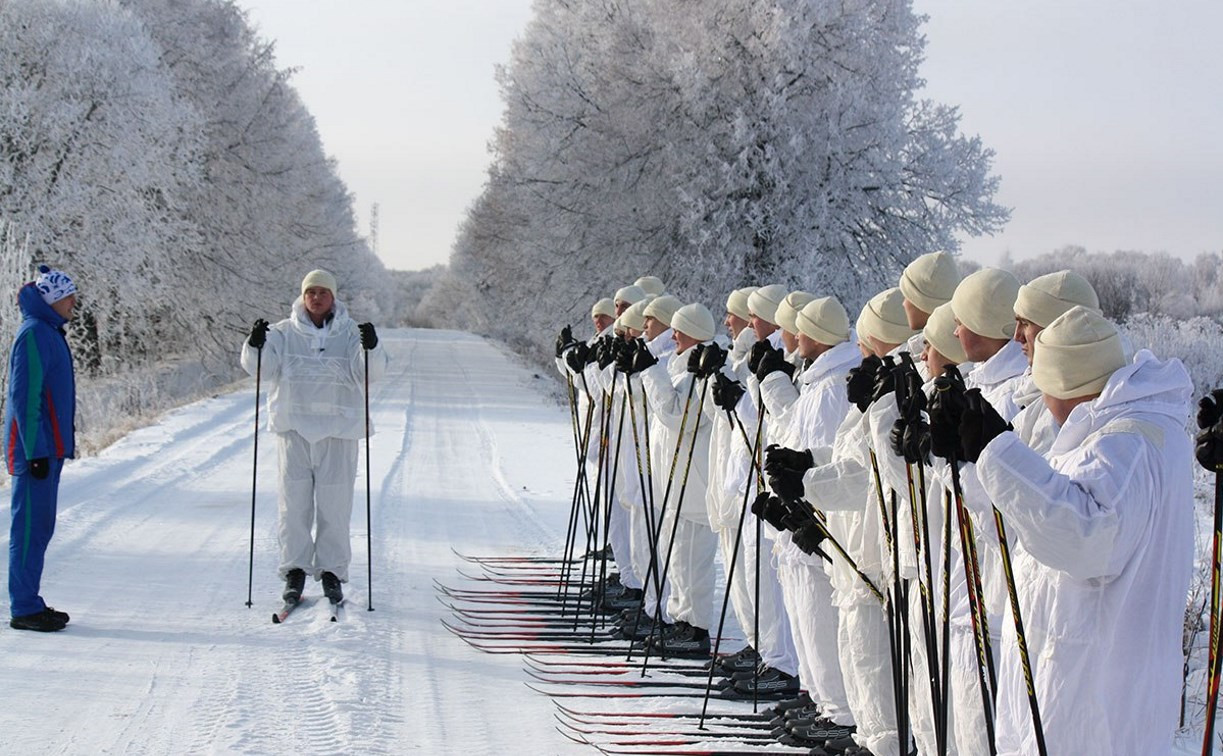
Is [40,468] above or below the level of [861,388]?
below

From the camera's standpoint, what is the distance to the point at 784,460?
5074mm

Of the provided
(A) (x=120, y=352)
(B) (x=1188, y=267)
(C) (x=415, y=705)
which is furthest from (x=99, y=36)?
(B) (x=1188, y=267)

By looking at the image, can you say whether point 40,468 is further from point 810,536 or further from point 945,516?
point 945,516

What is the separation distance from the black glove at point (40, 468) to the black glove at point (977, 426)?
6106 mm

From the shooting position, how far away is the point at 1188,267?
128 feet

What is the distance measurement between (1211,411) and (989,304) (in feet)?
2.78

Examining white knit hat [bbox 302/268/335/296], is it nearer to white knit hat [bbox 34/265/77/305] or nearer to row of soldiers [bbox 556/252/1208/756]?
white knit hat [bbox 34/265/77/305]

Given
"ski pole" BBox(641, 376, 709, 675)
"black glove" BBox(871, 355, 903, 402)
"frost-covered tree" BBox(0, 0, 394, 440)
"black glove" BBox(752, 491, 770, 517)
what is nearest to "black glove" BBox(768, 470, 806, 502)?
"black glove" BBox(752, 491, 770, 517)

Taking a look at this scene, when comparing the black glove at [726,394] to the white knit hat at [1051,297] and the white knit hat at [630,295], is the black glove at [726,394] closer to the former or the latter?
the white knit hat at [1051,297]

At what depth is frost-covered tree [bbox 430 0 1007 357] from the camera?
69.8 ft

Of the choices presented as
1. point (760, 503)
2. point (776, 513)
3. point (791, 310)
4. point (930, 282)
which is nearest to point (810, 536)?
point (776, 513)

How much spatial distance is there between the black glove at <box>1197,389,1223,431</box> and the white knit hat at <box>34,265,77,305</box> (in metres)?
6.67

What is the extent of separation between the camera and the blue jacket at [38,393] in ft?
24.4

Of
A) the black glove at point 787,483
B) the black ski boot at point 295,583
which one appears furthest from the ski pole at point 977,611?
the black ski boot at point 295,583
